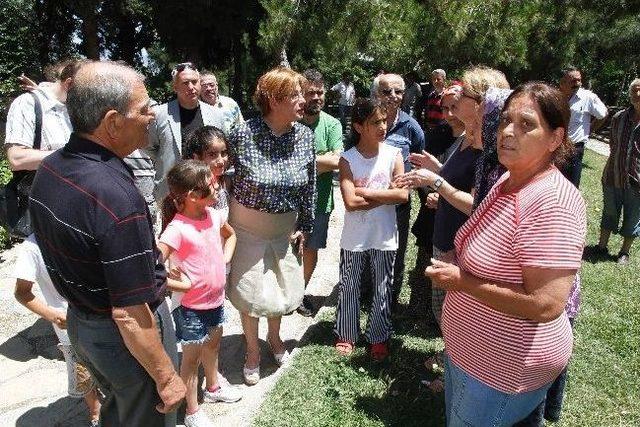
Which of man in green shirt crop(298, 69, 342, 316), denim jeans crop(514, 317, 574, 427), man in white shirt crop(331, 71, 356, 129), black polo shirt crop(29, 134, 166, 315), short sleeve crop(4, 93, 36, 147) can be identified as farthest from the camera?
man in white shirt crop(331, 71, 356, 129)

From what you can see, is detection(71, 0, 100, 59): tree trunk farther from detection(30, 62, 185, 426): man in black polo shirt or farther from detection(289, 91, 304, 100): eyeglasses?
detection(30, 62, 185, 426): man in black polo shirt

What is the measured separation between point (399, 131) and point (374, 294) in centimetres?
126

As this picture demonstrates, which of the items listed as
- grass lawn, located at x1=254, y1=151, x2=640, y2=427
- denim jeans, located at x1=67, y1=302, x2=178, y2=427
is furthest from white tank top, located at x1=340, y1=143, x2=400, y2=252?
denim jeans, located at x1=67, y1=302, x2=178, y2=427

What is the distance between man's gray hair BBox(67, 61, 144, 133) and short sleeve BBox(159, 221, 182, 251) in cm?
96

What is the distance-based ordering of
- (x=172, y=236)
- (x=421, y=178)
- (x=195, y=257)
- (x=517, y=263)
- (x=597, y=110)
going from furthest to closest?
(x=597, y=110) → (x=421, y=178) → (x=195, y=257) → (x=172, y=236) → (x=517, y=263)

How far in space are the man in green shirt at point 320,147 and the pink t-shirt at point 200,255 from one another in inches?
54.0

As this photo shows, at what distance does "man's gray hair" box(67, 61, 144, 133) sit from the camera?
5.39 ft

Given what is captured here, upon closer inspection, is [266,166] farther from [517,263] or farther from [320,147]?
[517,263]

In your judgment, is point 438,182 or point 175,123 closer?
point 438,182

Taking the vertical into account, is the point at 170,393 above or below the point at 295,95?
below

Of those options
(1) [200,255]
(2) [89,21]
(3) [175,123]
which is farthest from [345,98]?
(1) [200,255]

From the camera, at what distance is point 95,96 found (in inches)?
64.7

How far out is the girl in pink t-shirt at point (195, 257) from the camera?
2568mm

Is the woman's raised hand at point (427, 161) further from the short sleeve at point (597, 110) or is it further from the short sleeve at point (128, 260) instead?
the short sleeve at point (597, 110)
